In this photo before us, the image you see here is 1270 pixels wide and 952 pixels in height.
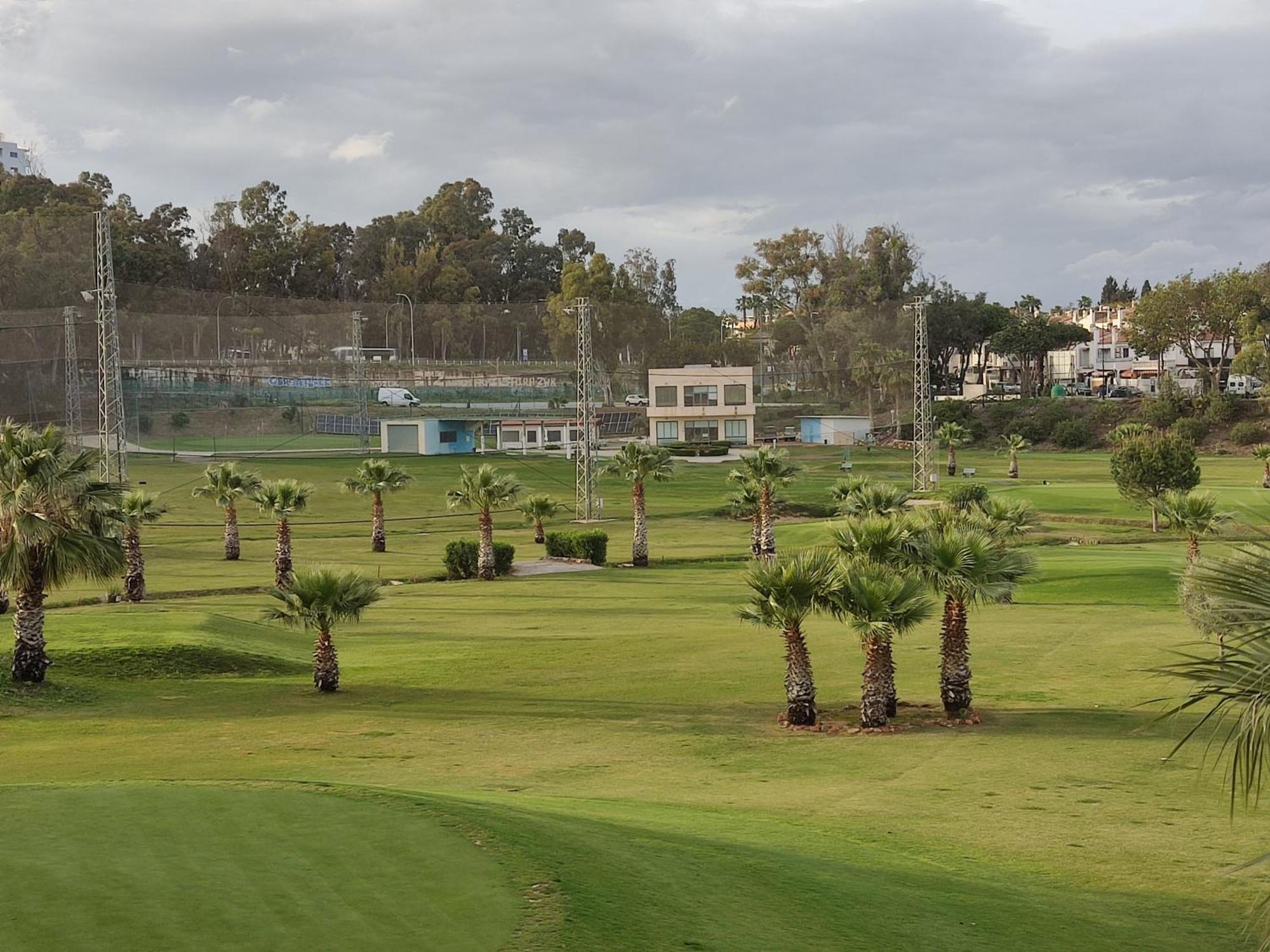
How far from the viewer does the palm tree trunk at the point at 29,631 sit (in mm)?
25078

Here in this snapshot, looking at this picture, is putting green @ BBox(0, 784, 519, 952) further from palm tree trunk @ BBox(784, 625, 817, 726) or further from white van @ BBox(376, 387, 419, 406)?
white van @ BBox(376, 387, 419, 406)

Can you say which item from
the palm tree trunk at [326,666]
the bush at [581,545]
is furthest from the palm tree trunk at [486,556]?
the palm tree trunk at [326,666]

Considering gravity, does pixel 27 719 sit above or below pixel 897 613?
below

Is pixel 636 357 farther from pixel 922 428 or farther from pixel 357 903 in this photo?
pixel 357 903

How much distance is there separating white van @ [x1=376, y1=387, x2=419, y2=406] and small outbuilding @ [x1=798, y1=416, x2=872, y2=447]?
3088cm

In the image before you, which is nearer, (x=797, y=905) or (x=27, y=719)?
(x=797, y=905)

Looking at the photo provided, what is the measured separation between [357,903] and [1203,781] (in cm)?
1305

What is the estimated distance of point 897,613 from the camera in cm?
2297

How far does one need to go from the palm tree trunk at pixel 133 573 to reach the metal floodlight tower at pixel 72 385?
22.9 meters

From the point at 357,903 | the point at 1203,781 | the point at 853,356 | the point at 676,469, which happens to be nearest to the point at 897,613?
the point at 1203,781

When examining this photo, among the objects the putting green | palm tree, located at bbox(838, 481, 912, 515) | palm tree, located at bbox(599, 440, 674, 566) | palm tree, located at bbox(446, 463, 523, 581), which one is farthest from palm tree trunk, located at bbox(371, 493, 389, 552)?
the putting green

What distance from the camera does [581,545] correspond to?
51.8 m

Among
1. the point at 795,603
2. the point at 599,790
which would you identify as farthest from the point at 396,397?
the point at 599,790

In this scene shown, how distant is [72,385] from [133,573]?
38.4 metres
